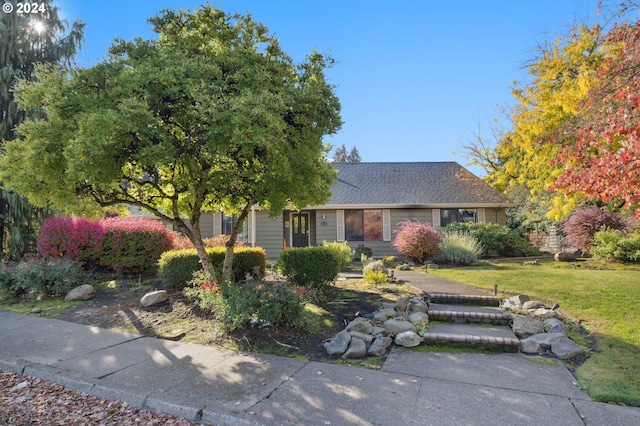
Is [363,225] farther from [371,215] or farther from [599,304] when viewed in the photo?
[599,304]

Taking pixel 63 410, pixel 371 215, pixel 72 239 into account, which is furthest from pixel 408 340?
pixel 371 215

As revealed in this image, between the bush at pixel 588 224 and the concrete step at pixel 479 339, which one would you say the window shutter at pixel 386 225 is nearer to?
the bush at pixel 588 224

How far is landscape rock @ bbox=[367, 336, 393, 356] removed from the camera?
173 inches

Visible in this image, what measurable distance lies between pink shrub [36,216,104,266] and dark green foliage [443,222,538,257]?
1276 centimetres

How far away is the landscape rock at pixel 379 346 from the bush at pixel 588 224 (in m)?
13.0

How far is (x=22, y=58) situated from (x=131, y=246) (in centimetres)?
849

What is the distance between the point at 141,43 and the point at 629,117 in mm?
6799

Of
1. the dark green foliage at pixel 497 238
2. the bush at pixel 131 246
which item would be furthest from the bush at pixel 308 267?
the dark green foliage at pixel 497 238

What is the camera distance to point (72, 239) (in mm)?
9250

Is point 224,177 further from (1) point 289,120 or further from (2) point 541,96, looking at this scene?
(2) point 541,96

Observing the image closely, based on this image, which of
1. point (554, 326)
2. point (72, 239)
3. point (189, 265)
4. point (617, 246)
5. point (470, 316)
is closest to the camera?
point (554, 326)

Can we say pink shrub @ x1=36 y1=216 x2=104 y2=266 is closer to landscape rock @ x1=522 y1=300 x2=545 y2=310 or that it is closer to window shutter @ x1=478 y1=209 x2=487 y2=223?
landscape rock @ x1=522 y1=300 x2=545 y2=310

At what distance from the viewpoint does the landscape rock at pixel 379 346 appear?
4402 millimetres

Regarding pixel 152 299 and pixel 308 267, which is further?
pixel 308 267
